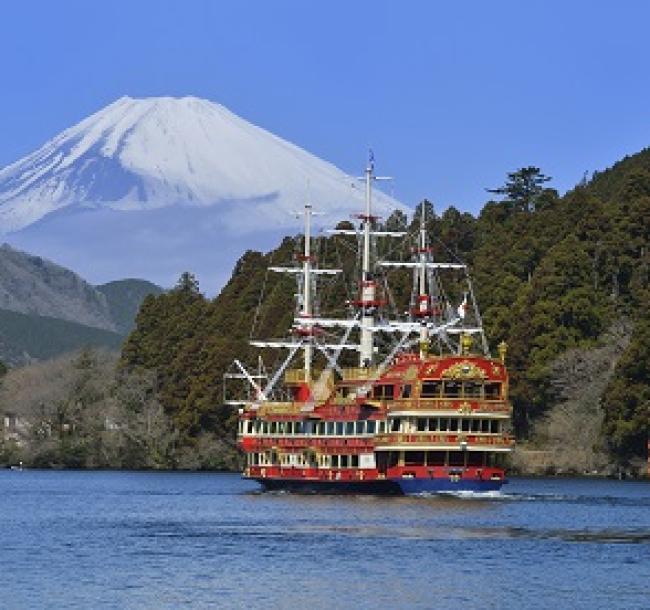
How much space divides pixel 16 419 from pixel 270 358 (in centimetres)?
3441

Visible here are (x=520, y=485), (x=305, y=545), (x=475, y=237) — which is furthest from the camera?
(x=475, y=237)

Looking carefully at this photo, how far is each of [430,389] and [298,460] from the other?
12049mm

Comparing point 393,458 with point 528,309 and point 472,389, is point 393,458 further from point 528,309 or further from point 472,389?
point 528,309

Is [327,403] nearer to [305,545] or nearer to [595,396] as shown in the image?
[595,396]

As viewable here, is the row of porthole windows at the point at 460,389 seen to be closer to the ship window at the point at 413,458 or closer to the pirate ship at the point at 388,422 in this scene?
the pirate ship at the point at 388,422

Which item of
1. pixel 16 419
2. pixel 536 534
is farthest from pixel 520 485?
pixel 16 419

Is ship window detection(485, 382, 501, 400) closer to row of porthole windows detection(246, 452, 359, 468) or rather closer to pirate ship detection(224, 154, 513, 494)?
pirate ship detection(224, 154, 513, 494)

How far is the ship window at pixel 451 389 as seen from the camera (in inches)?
3920

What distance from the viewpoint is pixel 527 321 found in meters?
131

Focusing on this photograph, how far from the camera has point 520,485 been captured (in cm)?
11806

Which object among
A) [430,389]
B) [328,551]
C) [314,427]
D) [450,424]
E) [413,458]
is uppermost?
[430,389]

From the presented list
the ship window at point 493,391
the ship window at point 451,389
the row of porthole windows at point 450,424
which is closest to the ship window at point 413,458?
the row of porthole windows at point 450,424

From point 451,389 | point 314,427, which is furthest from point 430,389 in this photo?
point 314,427

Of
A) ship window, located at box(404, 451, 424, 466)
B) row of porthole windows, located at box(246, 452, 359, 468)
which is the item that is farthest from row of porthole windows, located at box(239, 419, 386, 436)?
ship window, located at box(404, 451, 424, 466)
